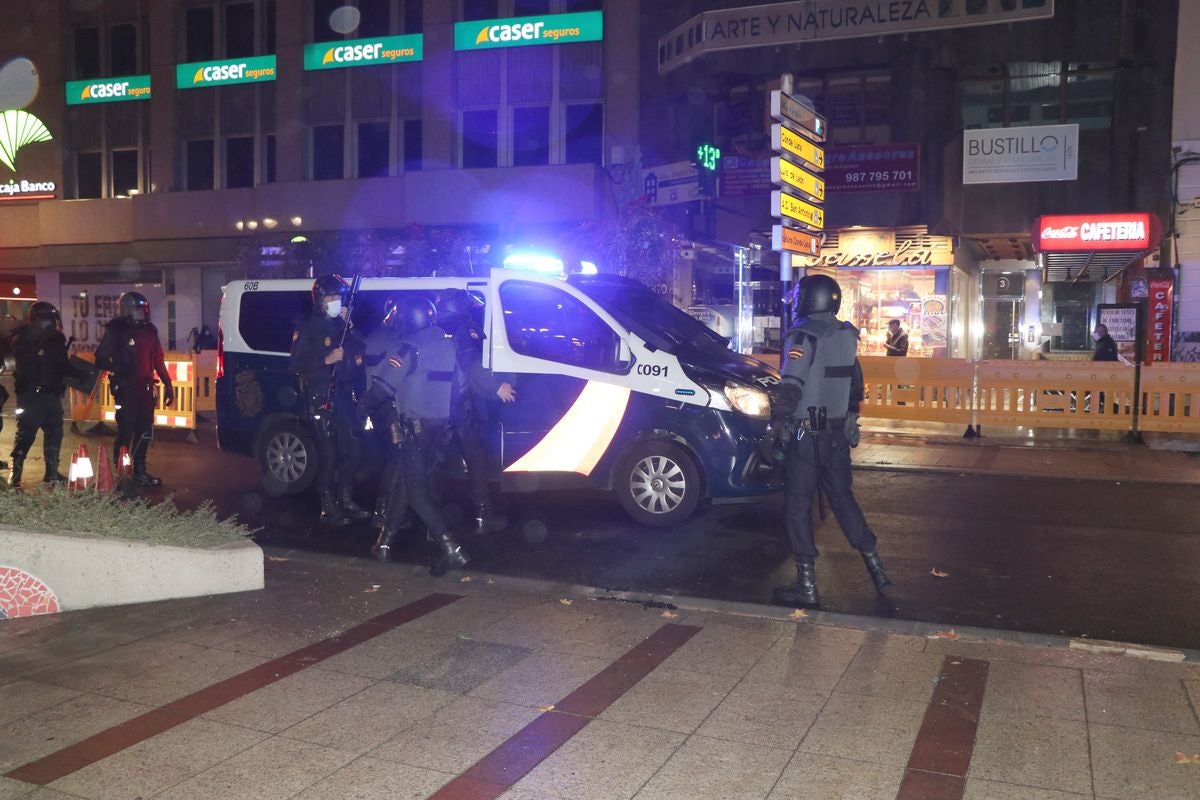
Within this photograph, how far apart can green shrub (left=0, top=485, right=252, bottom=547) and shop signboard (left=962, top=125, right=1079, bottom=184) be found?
1737 cm

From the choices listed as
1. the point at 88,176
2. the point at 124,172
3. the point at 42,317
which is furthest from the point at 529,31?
the point at 42,317

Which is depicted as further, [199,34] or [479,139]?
[199,34]

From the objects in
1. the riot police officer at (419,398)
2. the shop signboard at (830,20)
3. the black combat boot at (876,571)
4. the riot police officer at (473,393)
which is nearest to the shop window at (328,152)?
the shop signboard at (830,20)

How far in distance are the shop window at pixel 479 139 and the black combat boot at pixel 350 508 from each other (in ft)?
55.3

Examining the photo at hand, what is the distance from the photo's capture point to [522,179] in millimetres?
23391

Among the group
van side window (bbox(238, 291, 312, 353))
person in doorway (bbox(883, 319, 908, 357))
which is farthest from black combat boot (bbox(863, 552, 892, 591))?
person in doorway (bbox(883, 319, 908, 357))

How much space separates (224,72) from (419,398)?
22897mm

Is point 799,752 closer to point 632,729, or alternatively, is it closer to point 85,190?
point 632,729

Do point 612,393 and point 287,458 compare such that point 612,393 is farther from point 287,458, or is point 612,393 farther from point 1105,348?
point 1105,348

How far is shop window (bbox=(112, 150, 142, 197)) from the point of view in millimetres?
28359

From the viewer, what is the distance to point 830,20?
64.3ft

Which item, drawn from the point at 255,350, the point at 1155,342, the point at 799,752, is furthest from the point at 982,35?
the point at 799,752

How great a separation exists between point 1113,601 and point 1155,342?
44.8 ft

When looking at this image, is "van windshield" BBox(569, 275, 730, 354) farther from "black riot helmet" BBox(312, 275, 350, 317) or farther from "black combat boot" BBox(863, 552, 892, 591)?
"black combat boot" BBox(863, 552, 892, 591)
